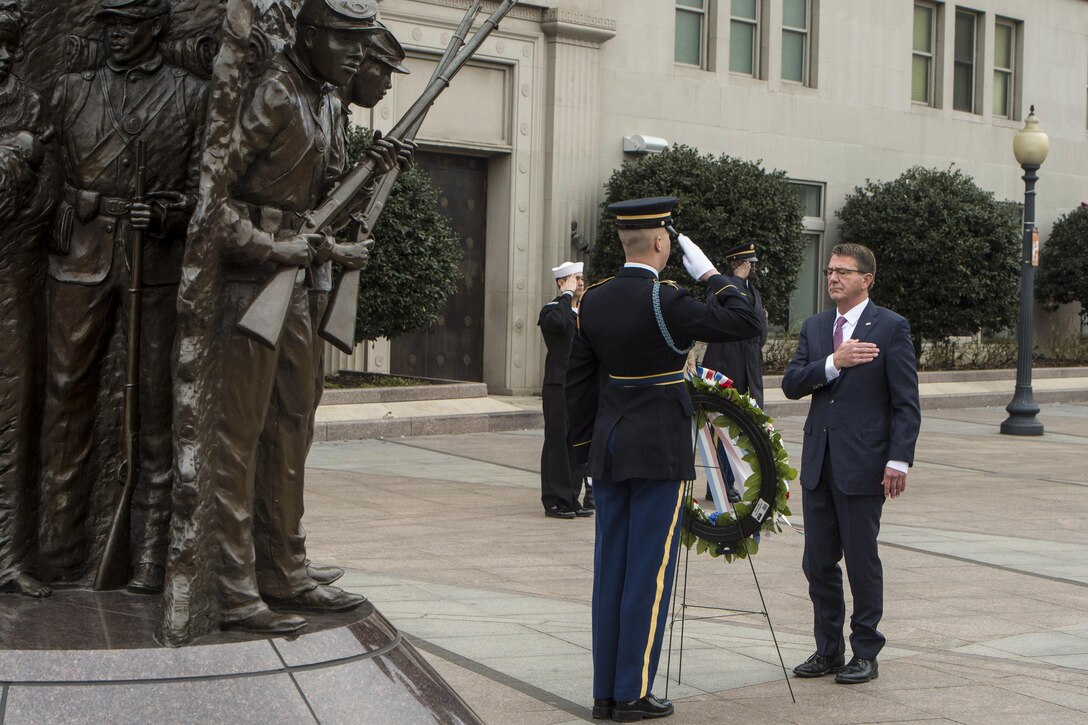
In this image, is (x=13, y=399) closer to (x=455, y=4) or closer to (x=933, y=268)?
(x=455, y=4)

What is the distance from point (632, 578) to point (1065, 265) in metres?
24.1

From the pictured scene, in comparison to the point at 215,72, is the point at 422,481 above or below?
below

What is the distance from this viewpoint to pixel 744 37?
24.4 meters

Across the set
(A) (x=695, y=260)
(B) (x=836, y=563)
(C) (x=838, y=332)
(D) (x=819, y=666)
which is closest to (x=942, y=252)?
(C) (x=838, y=332)

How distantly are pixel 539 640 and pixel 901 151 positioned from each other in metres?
21.1

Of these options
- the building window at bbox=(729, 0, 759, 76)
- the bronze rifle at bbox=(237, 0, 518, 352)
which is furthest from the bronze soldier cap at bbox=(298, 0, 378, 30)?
the building window at bbox=(729, 0, 759, 76)

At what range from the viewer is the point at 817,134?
2519 centimetres

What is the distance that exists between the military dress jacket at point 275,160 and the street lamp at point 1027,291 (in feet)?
50.9

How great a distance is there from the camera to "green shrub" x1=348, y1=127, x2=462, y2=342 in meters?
16.8

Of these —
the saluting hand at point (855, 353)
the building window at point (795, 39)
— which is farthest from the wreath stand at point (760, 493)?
the building window at point (795, 39)

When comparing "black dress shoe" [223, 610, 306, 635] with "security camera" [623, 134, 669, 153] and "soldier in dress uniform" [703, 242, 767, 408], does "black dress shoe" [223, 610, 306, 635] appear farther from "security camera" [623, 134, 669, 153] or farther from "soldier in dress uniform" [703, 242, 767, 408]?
"security camera" [623, 134, 669, 153]

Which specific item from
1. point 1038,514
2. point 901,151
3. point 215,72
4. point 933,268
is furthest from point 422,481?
point 901,151

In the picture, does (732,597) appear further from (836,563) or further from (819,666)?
(819,666)

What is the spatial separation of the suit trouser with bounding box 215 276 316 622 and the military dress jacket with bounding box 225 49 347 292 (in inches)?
7.2
